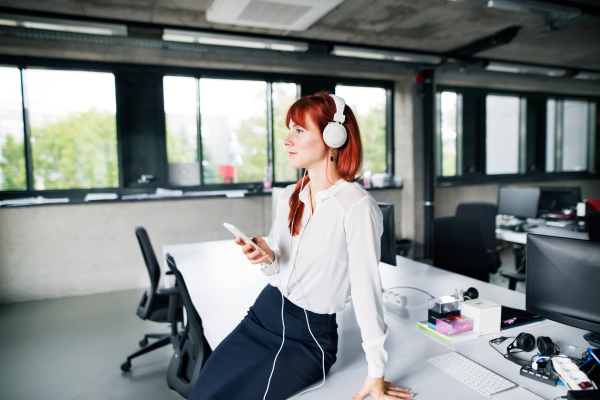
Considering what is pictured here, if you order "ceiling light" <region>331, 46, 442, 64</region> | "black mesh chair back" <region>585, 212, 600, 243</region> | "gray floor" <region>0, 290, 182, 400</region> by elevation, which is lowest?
"gray floor" <region>0, 290, 182, 400</region>

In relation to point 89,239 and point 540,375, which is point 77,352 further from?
point 540,375

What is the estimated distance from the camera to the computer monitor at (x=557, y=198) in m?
4.61

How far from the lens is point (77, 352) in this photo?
317 centimetres

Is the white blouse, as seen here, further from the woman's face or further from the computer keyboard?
the computer keyboard

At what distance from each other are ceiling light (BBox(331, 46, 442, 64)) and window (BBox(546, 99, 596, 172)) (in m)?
3.81

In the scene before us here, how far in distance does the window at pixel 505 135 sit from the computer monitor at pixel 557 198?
2.47m

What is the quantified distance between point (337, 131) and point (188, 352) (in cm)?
144

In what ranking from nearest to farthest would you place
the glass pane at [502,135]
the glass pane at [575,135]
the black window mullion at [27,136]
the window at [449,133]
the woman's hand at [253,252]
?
the woman's hand at [253,252] → the black window mullion at [27,136] → the window at [449,133] → the glass pane at [502,135] → the glass pane at [575,135]

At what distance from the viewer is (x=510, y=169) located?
754 centimetres

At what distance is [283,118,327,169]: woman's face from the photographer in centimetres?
141

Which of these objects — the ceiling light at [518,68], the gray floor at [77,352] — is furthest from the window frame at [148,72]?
the ceiling light at [518,68]

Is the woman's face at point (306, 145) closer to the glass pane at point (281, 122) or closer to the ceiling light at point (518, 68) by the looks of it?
the glass pane at point (281, 122)

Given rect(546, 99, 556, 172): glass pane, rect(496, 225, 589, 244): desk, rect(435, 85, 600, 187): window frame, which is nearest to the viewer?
rect(496, 225, 589, 244): desk

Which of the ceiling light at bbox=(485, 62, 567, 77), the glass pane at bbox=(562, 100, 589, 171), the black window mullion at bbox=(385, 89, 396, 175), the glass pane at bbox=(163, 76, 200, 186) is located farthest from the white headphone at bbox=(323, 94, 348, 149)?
the glass pane at bbox=(562, 100, 589, 171)
